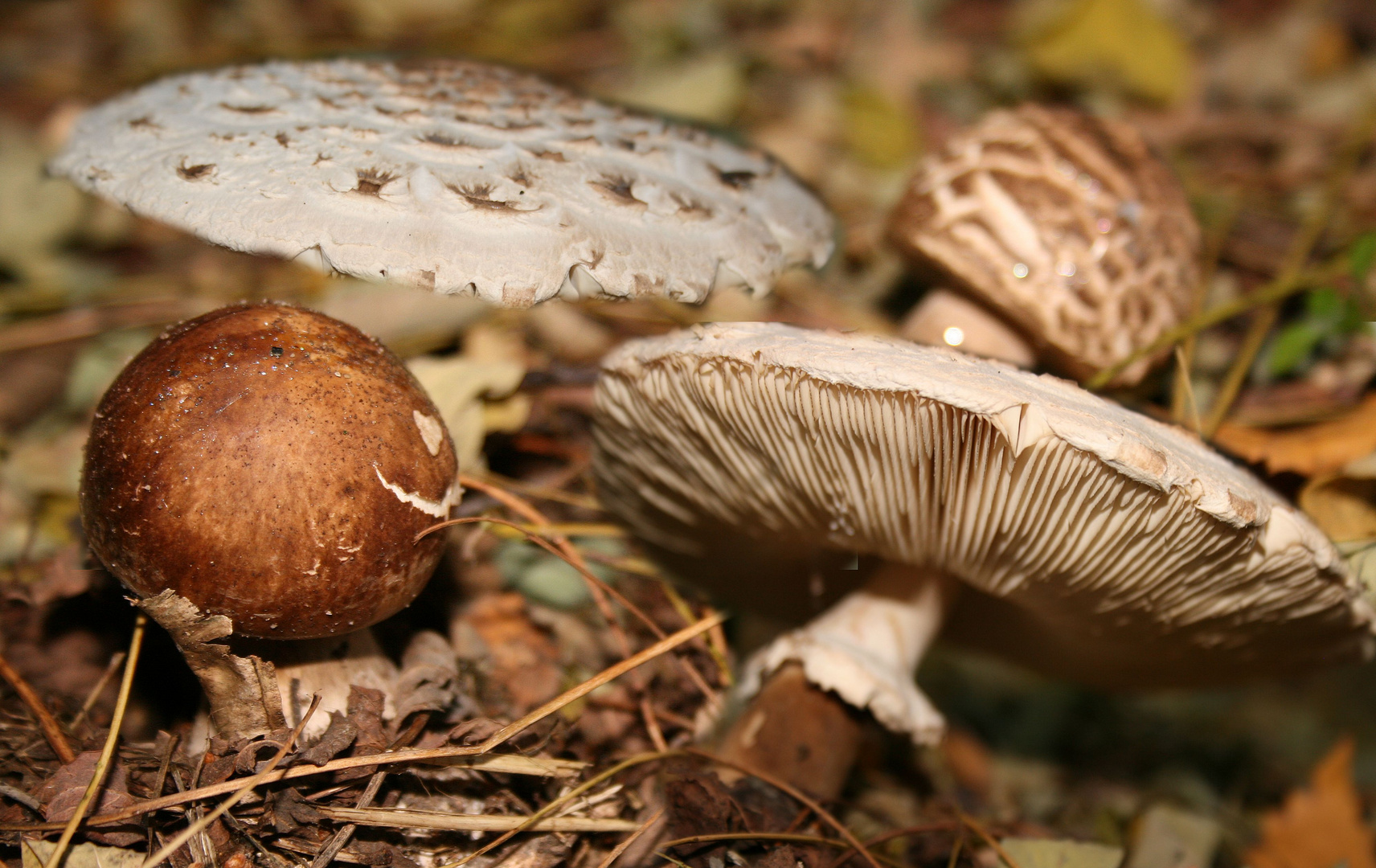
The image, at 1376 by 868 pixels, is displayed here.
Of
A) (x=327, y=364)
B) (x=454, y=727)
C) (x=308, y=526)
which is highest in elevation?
(x=327, y=364)

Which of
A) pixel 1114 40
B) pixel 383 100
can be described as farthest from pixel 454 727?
pixel 1114 40

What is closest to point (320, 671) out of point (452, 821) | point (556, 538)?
point (452, 821)

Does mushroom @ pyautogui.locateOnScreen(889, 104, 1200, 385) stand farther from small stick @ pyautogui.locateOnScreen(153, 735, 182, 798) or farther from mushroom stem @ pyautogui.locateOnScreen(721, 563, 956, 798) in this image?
Answer: small stick @ pyautogui.locateOnScreen(153, 735, 182, 798)

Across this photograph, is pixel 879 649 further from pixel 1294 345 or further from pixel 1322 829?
pixel 1294 345

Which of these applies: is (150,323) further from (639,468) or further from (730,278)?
(730,278)

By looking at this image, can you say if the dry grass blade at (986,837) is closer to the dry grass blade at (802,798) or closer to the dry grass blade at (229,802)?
the dry grass blade at (802,798)
